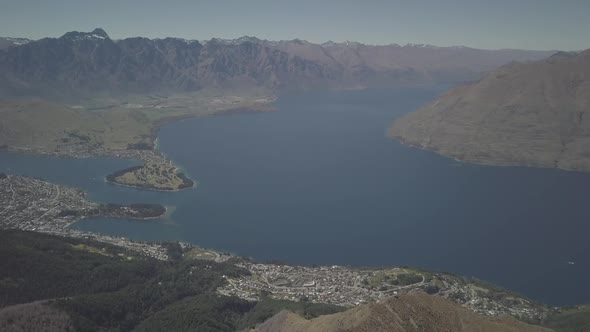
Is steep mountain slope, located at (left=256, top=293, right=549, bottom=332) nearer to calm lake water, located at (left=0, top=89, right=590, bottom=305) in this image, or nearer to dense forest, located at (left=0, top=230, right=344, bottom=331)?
dense forest, located at (left=0, top=230, right=344, bottom=331)

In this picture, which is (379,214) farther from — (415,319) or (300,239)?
(415,319)

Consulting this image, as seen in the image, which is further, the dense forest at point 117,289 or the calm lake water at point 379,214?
the calm lake water at point 379,214

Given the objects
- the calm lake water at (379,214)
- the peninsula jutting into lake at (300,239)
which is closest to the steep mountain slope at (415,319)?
the peninsula jutting into lake at (300,239)

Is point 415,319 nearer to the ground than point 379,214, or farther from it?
farther from it

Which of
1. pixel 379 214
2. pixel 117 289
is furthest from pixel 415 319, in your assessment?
pixel 379 214

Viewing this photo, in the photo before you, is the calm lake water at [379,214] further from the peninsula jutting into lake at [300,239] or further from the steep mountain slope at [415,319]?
the steep mountain slope at [415,319]
